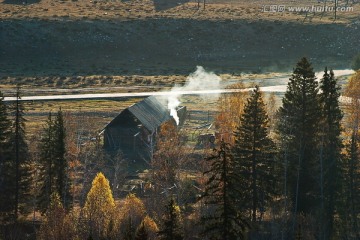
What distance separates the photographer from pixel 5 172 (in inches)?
2056

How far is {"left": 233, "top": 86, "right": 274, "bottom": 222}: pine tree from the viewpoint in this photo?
52.9 m

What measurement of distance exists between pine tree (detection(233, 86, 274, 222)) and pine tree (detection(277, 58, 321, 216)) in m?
1.64

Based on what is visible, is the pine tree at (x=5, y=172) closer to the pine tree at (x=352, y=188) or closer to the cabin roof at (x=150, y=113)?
the cabin roof at (x=150, y=113)

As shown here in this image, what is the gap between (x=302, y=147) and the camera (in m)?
54.3

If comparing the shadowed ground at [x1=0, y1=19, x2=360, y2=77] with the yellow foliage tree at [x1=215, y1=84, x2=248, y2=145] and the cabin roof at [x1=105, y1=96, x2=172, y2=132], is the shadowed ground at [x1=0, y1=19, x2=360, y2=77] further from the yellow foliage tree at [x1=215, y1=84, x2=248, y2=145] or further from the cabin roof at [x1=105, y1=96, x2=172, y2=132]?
the yellow foliage tree at [x1=215, y1=84, x2=248, y2=145]

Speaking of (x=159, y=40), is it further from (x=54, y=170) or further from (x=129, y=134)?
(x=54, y=170)

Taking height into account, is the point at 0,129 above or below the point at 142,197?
above

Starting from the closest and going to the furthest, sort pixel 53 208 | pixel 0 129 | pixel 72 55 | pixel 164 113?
pixel 53 208
pixel 0 129
pixel 164 113
pixel 72 55

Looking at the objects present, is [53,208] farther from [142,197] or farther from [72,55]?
[72,55]

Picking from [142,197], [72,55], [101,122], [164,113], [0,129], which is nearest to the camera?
[0,129]

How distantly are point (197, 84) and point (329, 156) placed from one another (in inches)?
2168

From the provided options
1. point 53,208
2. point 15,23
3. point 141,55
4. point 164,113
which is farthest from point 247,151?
point 15,23

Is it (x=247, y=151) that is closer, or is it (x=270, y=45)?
(x=247, y=151)

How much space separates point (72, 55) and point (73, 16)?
17576 millimetres
